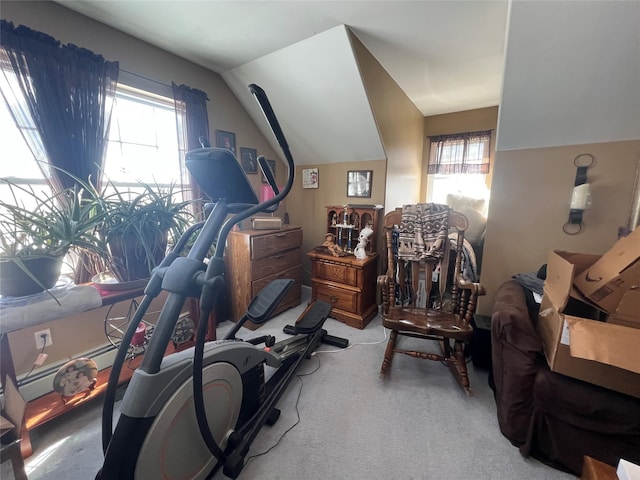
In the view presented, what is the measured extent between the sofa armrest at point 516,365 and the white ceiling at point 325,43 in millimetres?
1890

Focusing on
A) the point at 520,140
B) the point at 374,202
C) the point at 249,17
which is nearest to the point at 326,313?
the point at 374,202

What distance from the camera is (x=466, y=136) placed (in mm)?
3605

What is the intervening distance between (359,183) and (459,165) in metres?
1.84

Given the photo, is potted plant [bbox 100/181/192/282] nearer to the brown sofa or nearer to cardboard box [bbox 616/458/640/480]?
the brown sofa

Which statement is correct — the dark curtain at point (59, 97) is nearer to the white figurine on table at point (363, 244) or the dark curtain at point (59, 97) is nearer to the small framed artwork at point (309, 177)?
the small framed artwork at point (309, 177)

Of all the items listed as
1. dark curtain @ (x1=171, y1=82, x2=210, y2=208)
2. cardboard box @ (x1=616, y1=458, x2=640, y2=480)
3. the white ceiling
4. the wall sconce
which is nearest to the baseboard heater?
dark curtain @ (x1=171, y1=82, x2=210, y2=208)

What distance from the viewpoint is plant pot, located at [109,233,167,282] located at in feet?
4.39

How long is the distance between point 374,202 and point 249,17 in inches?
75.7

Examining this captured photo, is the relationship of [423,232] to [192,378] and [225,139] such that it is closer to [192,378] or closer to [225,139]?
[192,378]

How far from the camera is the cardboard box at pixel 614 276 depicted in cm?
109

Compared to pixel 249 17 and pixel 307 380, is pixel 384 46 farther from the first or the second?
pixel 307 380

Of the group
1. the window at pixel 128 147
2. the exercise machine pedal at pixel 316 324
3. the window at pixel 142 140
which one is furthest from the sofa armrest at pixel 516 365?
the window at pixel 142 140

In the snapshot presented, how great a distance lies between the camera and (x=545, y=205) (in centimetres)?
179

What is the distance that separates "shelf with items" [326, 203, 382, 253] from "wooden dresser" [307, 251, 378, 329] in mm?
275
